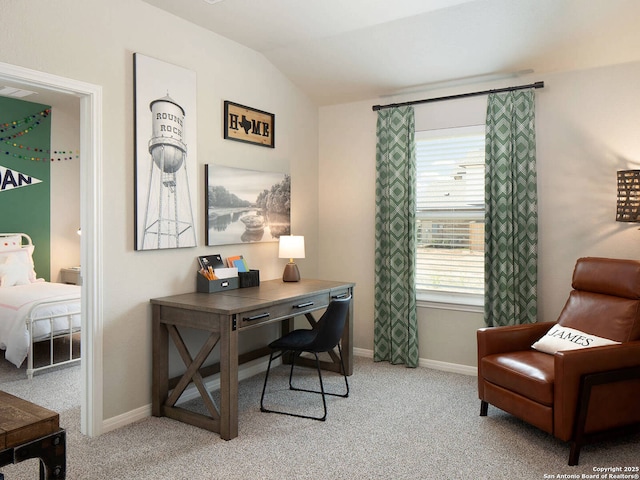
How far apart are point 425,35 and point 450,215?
1495mm

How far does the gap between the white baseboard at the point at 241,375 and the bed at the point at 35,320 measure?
1324 millimetres

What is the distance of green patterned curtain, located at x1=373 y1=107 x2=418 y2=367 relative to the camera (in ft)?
14.0

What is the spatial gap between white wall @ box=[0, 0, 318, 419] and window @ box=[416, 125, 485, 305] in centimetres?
152

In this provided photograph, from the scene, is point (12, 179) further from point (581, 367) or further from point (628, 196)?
point (628, 196)

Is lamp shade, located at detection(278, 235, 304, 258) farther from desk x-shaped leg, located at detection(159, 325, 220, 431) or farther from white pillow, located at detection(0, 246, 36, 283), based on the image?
white pillow, located at detection(0, 246, 36, 283)

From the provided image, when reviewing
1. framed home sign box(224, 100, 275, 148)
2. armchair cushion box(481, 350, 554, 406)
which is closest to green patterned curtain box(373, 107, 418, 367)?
framed home sign box(224, 100, 275, 148)

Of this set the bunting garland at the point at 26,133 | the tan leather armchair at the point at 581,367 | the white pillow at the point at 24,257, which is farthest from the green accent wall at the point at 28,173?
the tan leather armchair at the point at 581,367

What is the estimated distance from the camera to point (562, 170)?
12.1 ft

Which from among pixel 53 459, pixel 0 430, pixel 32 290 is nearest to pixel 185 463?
pixel 53 459

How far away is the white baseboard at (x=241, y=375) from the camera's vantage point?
3.01 meters

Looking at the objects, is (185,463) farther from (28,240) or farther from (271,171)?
(28,240)

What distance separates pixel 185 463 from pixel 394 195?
2736mm

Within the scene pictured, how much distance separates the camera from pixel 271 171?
422 centimetres

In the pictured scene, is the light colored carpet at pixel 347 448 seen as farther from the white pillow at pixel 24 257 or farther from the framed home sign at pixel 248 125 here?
the white pillow at pixel 24 257
